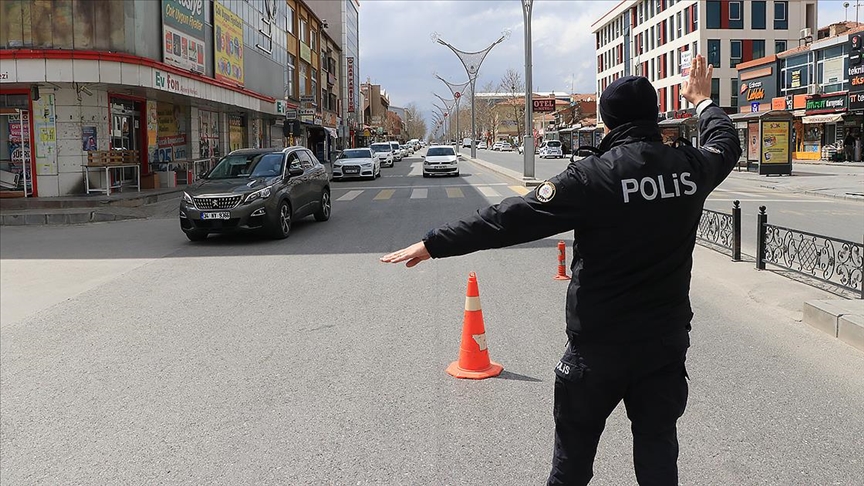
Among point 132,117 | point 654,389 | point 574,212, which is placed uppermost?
point 132,117

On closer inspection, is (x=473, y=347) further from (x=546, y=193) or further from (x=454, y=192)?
(x=454, y=192)

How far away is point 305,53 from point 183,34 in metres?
26.3

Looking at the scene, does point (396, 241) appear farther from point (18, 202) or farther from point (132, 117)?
point (132, 117)

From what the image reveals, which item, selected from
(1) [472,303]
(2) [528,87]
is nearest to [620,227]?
(1) [472,303]

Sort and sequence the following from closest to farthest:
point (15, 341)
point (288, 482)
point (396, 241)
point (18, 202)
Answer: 1. point (288, 482)
2. point (15, 341)
3. point (396, 241)
4. point (18, 202)

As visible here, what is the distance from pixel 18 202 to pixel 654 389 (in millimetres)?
19294

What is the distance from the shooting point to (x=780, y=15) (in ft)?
202

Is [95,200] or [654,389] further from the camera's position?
[95,200]

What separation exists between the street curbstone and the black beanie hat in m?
4.31

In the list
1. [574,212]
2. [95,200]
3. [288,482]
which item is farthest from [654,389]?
[95,200]

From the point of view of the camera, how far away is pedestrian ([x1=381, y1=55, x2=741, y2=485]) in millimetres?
2613

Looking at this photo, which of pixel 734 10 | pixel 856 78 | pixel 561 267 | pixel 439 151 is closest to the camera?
pixel 561 267

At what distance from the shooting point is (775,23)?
6169cm

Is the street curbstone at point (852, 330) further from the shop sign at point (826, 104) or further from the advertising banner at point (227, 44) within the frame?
the shop sign at point (826, 104)
